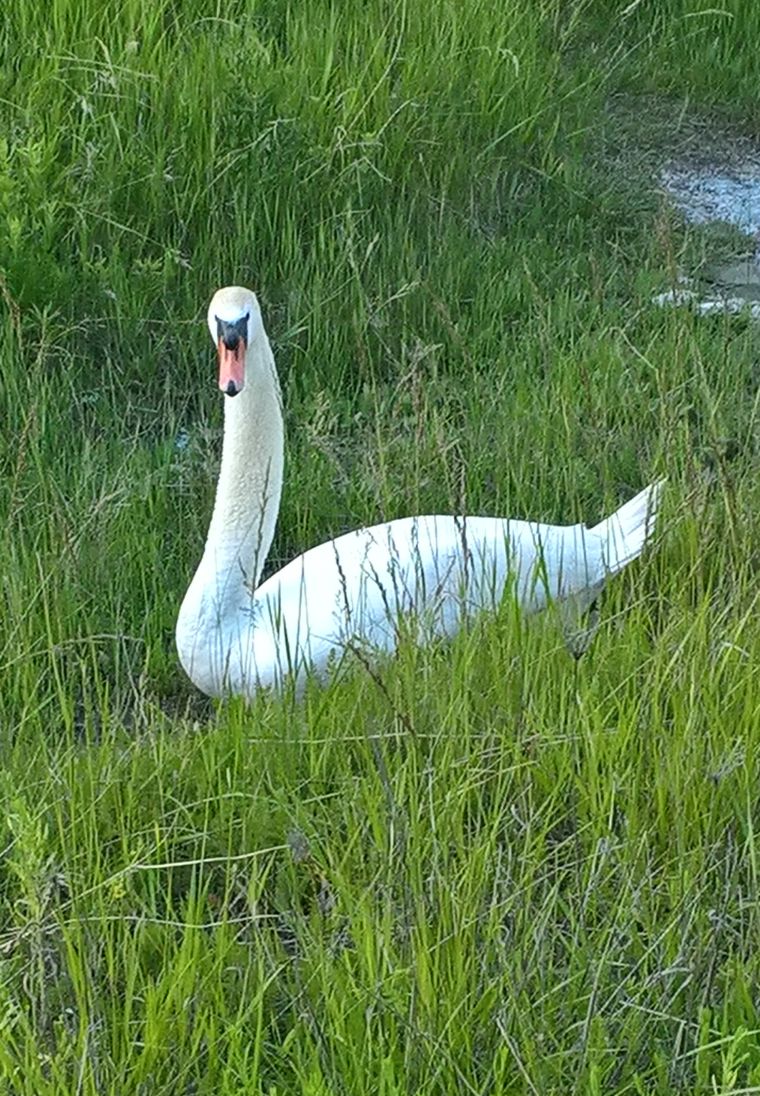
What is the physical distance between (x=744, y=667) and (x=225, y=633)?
1.13 m

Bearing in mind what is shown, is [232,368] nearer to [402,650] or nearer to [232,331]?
[232,331]

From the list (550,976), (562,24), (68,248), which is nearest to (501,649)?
(550,976)

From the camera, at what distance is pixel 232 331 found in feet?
11.3

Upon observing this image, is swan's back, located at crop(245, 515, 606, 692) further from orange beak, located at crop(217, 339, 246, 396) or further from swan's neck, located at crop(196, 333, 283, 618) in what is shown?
orange beak, located at crop(217, 339, 246, 396)

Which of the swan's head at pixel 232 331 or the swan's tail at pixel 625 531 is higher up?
the swan's head at pixel 232 331

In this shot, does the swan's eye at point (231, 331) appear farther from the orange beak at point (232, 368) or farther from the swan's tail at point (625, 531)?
the swan's tail at point (625, 531)

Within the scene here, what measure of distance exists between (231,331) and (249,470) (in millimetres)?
338

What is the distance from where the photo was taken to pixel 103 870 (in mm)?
2404

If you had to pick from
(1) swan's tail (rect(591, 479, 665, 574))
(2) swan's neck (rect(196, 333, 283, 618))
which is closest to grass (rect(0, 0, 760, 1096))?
(1) swan's tail (rect(591, 479, 665, 574))

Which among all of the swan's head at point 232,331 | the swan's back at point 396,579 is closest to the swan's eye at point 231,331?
the swan's head at point 232,331

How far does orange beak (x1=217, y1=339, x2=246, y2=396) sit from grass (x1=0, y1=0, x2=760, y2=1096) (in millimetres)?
266

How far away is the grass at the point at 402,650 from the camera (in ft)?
6.73

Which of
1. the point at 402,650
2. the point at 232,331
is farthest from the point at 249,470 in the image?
the point at 402,650

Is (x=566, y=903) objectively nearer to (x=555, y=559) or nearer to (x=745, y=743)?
(x=745, y=743)
